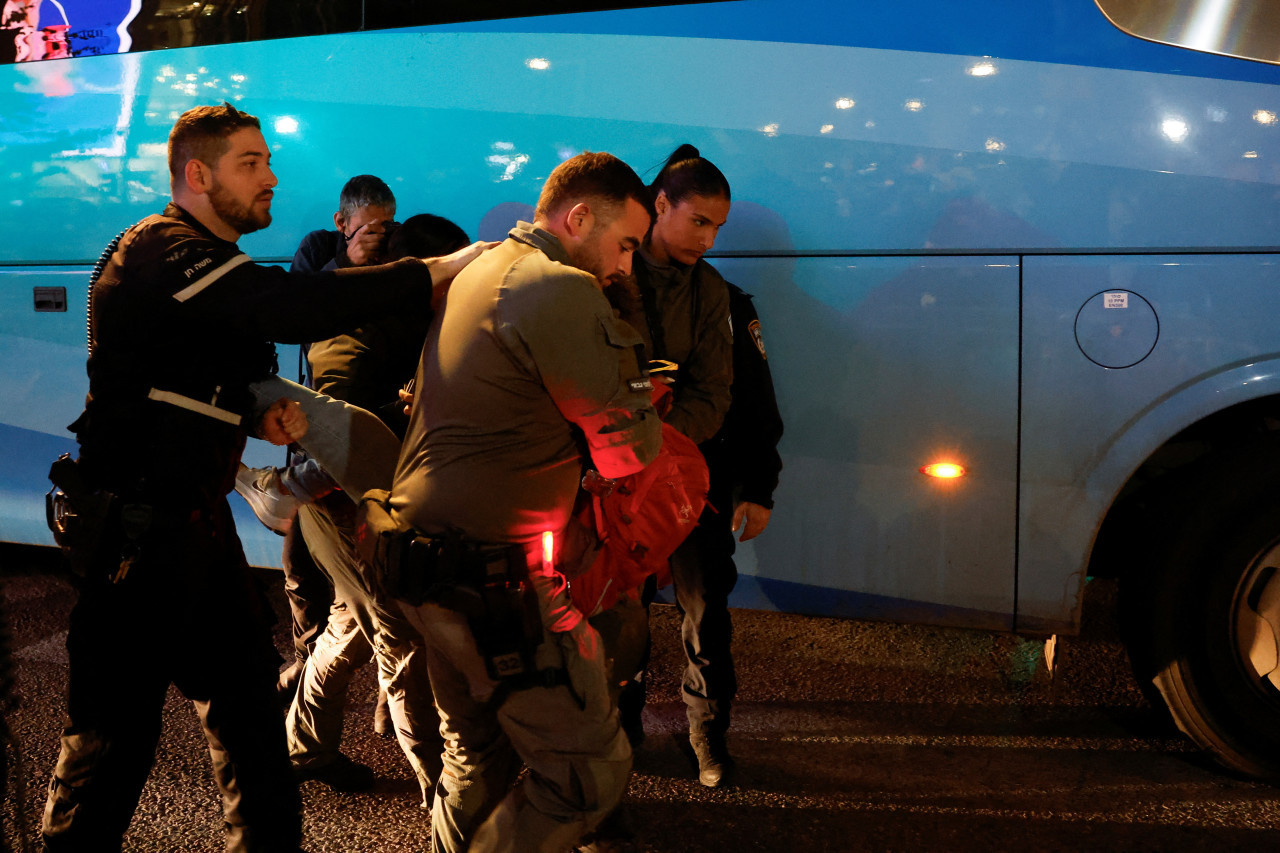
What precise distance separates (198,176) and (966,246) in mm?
2190

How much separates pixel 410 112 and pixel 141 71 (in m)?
1.19

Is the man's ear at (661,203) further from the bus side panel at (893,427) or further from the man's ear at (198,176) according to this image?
the man's ear at (198,176)

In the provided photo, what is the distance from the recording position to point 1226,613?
9.95 ft

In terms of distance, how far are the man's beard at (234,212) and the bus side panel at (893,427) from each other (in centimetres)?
158

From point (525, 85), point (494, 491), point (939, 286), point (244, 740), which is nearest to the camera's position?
point (494, 491)

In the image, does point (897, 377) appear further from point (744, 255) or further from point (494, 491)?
point (494, 491)

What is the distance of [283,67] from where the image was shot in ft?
12.2

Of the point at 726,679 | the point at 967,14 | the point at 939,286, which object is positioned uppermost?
the point at 967,14

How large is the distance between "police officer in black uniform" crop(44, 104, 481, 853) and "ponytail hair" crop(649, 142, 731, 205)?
913 mm

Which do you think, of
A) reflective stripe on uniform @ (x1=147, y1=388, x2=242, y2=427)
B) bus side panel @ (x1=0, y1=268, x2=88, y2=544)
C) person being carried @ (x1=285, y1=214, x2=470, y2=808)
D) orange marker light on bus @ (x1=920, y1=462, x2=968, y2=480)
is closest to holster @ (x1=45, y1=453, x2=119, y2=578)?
reflective stripe on uniform @ (x1=147, y1=388, x2=242, y2=427)

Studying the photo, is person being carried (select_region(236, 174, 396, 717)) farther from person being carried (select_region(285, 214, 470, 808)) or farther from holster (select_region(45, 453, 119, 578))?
holster (select_region(45, 453, 119, 578))

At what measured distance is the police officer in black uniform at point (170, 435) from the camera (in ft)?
6.84

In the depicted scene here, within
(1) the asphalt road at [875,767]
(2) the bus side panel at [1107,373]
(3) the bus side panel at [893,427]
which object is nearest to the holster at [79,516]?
(1) the asphalt road at [875,767]

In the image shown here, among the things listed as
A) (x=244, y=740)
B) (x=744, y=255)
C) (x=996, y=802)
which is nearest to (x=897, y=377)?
(x=744, y=255)
